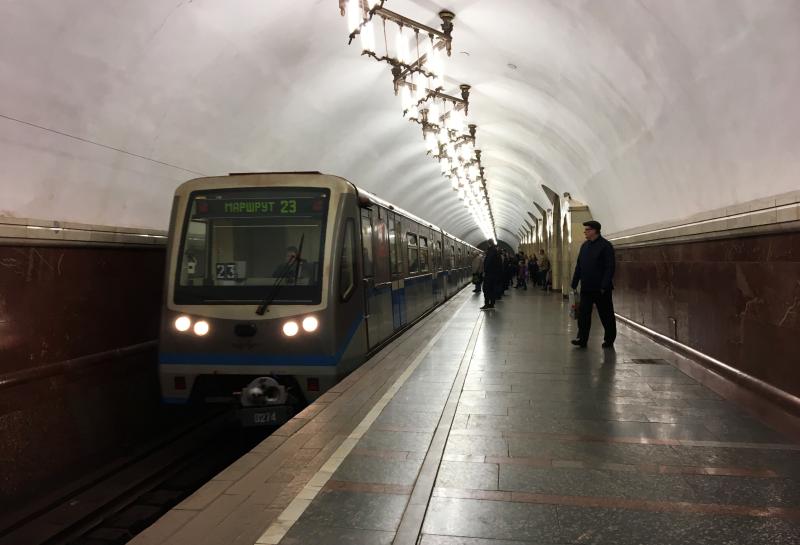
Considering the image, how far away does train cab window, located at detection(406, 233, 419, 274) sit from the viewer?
1172 cm

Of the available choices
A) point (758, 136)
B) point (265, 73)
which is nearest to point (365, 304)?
point (265, 73)

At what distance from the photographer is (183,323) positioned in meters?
6.04

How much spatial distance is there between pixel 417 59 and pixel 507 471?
6.75 meters

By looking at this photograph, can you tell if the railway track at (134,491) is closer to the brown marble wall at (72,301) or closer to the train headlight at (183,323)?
the brown marble wall at (72,301)

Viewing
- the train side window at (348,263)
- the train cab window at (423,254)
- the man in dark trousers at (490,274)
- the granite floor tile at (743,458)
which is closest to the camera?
the granite floor tile at (743,458)

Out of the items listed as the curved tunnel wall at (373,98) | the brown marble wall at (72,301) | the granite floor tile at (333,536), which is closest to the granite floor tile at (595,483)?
the granite floor tile at (333,536)

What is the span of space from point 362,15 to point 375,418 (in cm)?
443

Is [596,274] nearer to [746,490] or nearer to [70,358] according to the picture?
[746,490]

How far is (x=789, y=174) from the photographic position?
485cm

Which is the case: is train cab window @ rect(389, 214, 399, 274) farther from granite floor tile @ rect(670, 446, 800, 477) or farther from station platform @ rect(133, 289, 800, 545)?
granite floor tile @ rect(670, 446, 800, 477)

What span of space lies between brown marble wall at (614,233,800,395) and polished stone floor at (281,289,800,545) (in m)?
0.51

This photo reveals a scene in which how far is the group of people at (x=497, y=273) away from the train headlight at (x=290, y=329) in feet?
31.9

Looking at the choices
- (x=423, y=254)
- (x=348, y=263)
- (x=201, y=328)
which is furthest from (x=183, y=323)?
(x=423, y=254)

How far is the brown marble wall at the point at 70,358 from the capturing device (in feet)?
18.0
